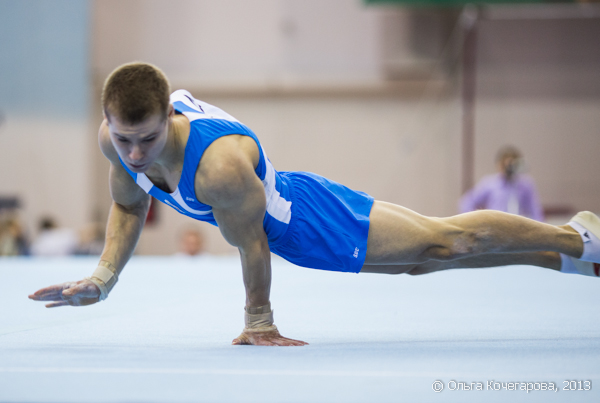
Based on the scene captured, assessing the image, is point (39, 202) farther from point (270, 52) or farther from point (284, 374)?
point (284, 374)

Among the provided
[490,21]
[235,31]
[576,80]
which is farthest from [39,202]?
[576,80]

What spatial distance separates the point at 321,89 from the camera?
11547 millimetres

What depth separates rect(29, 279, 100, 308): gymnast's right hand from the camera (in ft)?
8.19

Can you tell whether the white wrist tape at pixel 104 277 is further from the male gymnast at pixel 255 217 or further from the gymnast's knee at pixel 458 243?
the gymnast's knee at pixel 458 243

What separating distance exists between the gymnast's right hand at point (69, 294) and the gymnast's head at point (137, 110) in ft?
1.89

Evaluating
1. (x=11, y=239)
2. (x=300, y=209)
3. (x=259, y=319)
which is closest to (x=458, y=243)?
(x=300, y=209)

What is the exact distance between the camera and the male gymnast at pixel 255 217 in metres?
2.30

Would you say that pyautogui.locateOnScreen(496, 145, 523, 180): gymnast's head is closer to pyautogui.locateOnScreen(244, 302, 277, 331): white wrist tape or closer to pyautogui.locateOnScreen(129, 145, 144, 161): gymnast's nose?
pyautogui.locateOnScreen(244, 302, 277, 331): white wrist tape

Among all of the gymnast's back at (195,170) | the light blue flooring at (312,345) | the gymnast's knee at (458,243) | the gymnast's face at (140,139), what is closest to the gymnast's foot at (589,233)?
the light blue flooring at (312,345)

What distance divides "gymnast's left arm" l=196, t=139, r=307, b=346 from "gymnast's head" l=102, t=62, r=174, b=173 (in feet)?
0.76

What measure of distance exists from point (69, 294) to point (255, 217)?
0.78 metres

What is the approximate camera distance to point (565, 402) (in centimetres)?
166

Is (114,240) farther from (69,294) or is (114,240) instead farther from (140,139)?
(140,139)

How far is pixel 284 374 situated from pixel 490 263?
1511mm
